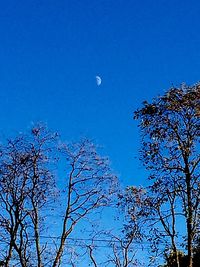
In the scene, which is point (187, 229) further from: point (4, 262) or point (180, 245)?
point (4, 262)

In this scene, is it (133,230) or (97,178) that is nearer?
(133,230)

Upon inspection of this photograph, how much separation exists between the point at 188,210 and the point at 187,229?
75 centimetres

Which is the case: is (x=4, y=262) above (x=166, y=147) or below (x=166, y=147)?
below

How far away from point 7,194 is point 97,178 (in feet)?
16.3

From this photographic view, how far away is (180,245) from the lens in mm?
18156

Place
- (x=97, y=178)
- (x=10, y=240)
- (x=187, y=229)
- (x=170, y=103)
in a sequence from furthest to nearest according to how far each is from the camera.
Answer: (x=97, y=178), (x=10, y=240), (x=170, y=103), (x=187, y=229)

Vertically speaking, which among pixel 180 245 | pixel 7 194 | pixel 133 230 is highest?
pixel 7 194

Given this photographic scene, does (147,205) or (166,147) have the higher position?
(166,147)

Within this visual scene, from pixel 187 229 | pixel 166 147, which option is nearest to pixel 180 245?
pixel 187 229

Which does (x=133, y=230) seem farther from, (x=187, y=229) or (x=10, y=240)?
(x=10, y=240)

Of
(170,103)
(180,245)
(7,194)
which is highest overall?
(170,103)

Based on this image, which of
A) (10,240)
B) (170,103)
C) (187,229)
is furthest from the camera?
(10,240)

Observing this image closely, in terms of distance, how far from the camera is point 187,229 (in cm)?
1766

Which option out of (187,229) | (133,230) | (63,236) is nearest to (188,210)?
(187,229)
